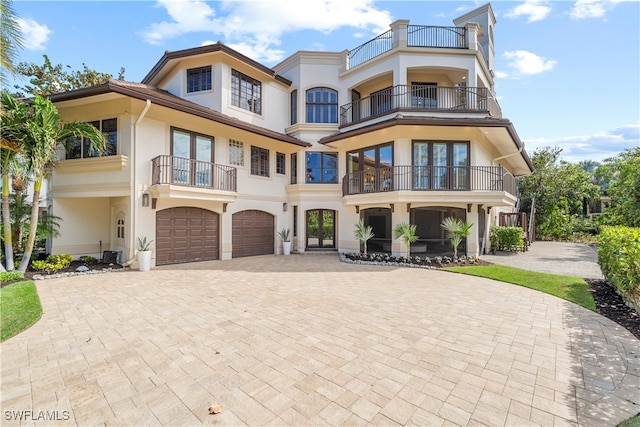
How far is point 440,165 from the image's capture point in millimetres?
13820

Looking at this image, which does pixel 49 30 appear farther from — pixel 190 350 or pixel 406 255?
pixel 406 255

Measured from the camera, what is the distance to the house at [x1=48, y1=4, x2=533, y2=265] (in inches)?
448

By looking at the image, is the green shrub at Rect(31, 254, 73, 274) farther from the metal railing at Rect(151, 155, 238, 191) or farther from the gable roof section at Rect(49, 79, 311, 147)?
the gable roof section at Rect(49, 79, 311, 147)

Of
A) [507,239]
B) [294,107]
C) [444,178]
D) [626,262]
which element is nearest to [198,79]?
[294,107]

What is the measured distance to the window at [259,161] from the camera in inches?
604

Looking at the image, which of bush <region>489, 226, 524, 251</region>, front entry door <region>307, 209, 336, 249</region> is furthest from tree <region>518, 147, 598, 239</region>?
front entry door <region>307, 209, 336, 249</region>

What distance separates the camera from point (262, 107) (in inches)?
644

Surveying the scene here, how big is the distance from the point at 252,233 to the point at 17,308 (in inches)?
386

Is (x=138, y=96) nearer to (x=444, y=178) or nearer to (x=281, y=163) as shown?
(x=281, y=163)

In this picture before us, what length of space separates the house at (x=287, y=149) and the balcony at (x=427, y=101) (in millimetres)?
69

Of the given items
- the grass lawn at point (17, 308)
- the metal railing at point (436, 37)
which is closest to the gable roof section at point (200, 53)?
the metal railing at point (436, 37)

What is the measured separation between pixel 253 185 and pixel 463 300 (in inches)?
444

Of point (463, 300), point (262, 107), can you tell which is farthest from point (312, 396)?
point (262, 107)

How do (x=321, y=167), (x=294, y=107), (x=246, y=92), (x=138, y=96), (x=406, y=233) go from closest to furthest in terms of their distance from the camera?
(x=138, y=96)
(x=406, y=233)
(x=246, y=92)
(x=321, y=167)
(x=294, y=107)
